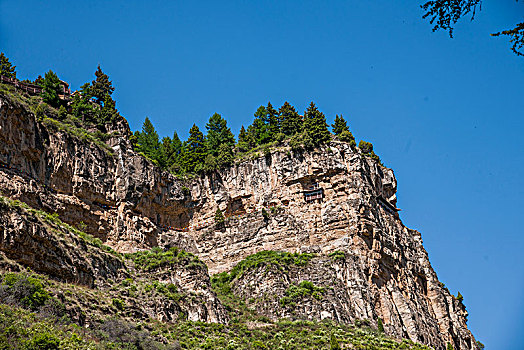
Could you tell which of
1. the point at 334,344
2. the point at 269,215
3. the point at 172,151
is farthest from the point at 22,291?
the point at 172,151

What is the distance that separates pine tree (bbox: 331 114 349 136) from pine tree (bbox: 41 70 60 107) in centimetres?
3390

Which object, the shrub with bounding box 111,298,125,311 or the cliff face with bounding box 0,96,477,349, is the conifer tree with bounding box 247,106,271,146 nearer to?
the cliff face with bounding box 0,96,477,349

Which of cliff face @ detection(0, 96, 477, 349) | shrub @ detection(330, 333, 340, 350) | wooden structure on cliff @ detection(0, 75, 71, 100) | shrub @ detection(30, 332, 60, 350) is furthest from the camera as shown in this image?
wooden structure on cliff @ detection(0, 75, 71, 100)

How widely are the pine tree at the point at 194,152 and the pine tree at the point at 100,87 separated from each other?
11.9 m

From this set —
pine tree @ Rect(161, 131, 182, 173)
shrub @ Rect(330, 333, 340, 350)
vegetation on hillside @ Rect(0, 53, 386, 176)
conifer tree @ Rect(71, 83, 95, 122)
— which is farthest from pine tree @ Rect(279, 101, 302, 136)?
shrub @ Rect(330, 333, 340, 350)

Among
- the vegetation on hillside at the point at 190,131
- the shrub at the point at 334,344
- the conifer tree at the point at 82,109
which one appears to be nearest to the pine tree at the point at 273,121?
the vegetation on hillside at the point at 190,131

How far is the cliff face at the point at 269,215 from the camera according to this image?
6156 centimetres

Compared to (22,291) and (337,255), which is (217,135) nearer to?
(337,255)

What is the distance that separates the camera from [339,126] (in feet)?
270

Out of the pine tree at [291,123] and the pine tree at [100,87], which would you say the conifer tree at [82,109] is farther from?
the pine tree at [291,123]

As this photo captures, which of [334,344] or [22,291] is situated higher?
[334,344]

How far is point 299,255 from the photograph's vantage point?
223 ft

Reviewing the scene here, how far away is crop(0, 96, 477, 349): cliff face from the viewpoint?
61.6 meters

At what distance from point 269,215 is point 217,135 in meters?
16.5
